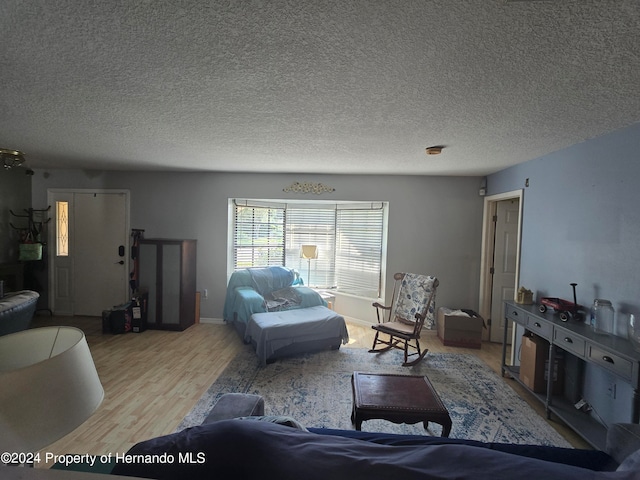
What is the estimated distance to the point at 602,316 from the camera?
226 cm

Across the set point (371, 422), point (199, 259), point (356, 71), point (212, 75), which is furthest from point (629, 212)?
point (199, 259)

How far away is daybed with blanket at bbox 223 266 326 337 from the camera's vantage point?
390 cm

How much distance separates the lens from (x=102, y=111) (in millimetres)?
2129

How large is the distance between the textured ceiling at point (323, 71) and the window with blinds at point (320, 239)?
210 centimetres

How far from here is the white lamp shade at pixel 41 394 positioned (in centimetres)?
69

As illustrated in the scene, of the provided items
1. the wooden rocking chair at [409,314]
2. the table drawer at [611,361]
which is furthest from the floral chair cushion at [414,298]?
the table drawer at [611,361]

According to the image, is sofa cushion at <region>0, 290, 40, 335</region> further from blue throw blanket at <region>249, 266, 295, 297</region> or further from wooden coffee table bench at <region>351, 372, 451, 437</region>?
wooden coffee table bench at <region>351, 372, 451, 437</region>

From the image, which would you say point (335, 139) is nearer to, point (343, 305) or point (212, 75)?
point (212, 75)

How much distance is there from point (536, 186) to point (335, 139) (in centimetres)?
226

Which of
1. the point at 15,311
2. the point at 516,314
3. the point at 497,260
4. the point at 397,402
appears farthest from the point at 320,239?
the point at 15,311

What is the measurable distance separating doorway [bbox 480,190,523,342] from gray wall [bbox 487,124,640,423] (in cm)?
90

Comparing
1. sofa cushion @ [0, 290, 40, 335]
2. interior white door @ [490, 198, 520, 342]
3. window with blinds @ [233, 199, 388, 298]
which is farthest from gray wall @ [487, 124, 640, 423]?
sofa cushion @ [0, 290, 40, 335]

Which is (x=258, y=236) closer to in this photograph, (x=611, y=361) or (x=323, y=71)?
(x=323, y=71)

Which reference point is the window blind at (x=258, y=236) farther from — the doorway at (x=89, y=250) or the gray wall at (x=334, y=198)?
the doorway at (x=89, y=250)
